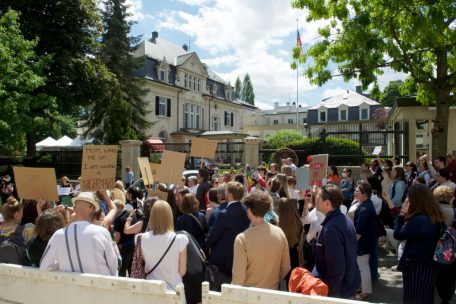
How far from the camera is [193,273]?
14.8 feet

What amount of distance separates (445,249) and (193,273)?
2682mm

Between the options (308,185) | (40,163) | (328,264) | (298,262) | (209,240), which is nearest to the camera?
(328,264)

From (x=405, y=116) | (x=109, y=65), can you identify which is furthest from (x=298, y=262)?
(x=109, y=65)

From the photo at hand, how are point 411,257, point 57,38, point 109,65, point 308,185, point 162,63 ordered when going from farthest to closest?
point 162,63 < point 109,65 < point 57,38 < point 308,185 < point 411,257

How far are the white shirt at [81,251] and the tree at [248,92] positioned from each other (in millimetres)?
89948

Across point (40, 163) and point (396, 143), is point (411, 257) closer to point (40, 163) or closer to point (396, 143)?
point (396, 143)

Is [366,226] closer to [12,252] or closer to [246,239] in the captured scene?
[246,239]

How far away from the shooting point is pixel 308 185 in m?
7.75

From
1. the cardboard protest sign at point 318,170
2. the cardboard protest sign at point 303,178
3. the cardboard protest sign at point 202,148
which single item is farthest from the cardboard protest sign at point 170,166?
the cardboard protest sign at point 318,170

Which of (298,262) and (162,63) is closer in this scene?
(298,262)

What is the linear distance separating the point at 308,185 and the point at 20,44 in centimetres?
1534

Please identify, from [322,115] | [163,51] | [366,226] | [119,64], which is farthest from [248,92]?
[366,226]

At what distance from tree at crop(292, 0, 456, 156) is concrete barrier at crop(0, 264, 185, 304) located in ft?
27.1

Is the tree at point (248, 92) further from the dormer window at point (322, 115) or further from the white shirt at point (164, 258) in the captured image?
the white shirt at point (164, 258)
